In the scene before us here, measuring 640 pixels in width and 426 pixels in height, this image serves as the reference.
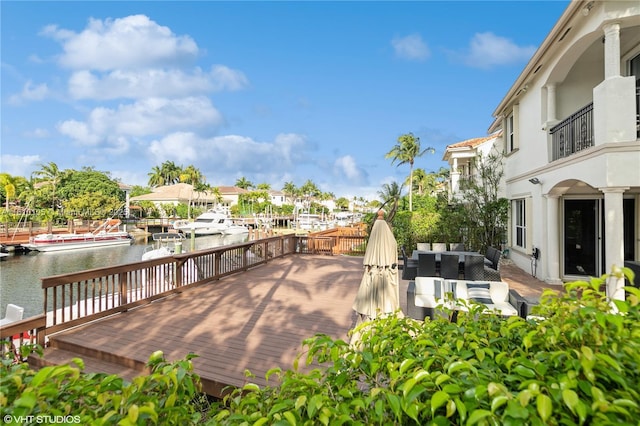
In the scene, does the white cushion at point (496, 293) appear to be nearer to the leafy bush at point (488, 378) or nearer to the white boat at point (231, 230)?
the leafy bush at point (488, 378)

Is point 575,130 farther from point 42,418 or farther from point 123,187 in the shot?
point 123,187

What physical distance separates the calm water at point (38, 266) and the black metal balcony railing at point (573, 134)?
17.5m

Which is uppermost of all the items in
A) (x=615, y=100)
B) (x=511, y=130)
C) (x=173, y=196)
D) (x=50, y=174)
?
(x=50, y=174)

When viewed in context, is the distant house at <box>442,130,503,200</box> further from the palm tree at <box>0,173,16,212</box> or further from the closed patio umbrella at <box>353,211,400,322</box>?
the palm tree at <box>0,173,16,212</box>

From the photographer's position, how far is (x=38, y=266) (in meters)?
21.4

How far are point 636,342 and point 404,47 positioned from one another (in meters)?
18.8

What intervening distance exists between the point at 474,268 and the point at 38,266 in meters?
26.8

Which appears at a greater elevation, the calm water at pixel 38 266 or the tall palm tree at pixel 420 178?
the tall palm tree at pixel 420 178

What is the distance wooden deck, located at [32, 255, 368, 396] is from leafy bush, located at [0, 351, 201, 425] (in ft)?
9.39

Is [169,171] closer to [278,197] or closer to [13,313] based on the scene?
[278,197]

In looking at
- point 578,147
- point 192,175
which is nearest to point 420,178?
point 578,147

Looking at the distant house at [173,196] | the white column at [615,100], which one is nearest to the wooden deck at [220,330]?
the white column at [615,100]

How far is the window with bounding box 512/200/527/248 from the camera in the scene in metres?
10.3

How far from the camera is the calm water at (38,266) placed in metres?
13.8
